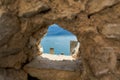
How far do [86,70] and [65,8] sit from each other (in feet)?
2.65

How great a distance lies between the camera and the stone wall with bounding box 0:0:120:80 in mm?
1996

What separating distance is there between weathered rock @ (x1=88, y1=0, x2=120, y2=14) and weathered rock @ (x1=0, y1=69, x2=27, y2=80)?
1258 mm

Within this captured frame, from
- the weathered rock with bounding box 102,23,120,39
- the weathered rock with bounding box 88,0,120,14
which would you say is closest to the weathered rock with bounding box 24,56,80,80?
the weathered rock with bounding box 102,23,120,39

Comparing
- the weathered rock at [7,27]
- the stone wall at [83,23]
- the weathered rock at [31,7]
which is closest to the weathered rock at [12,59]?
the stone wall at [83,23]

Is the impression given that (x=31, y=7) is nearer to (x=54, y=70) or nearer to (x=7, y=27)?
(x=7, y=27)

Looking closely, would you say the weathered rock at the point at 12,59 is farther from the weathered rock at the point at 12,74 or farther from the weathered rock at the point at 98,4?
the weathered rock at the point at 98,4

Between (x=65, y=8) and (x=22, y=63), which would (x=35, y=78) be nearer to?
(x=22, y=63)

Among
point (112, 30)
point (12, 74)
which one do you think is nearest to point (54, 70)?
point (12, 74)

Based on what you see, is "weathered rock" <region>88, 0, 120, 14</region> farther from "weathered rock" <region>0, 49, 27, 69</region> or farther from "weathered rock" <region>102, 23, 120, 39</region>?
"weathered rock" <region>0, 49, 27, 69</region>

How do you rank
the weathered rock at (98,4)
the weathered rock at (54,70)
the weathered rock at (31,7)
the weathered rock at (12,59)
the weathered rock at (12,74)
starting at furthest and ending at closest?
the weathered rock at (54,70)
the weathered rock at (12,74)
the weathered rock at (12,59)
the weathered rock at (31,7)
the weathered rock at (98,4)

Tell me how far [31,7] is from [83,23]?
20.0 inches

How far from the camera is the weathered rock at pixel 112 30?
1965 millimetres

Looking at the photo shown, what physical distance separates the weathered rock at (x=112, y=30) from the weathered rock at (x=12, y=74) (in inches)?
49.4

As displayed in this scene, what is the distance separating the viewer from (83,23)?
213 cm
